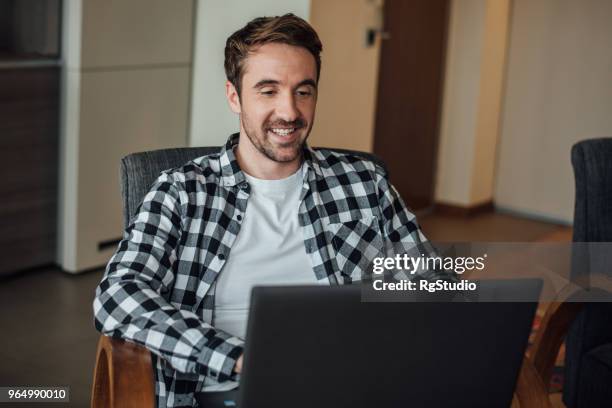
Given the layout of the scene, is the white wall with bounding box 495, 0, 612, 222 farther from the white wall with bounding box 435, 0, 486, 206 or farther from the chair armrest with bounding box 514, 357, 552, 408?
the chair armrest with bounding box 514, 357, 552, 408

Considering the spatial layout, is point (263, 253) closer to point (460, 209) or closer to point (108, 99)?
point (108, 99)

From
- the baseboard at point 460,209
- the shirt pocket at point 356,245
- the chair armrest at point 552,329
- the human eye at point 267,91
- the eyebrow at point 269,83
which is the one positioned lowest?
the baseboard at point 460,209

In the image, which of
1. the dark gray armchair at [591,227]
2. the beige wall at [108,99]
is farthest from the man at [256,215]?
the beige wall at [108,99]

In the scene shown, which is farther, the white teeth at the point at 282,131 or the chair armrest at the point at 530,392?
the white teeth at the point at 282,131

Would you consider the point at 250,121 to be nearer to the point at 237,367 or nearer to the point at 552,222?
the point at 237,367

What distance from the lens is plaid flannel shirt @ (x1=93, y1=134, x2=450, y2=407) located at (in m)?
1.53

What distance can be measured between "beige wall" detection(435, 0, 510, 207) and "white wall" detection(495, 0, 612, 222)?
100 millimetres

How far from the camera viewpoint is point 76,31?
3605mm

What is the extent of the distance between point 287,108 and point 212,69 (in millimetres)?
2330

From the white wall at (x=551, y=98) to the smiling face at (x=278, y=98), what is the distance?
11.9ft

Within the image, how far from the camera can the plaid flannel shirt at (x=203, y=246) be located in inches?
60.2

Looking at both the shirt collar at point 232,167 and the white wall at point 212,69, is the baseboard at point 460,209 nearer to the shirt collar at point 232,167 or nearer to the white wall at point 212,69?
the white wall at point 212,69

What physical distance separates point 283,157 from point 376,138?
300 cm


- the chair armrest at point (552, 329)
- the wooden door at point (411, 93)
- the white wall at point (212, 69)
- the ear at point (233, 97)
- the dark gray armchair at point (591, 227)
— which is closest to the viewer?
the ear at point (233, 97)
